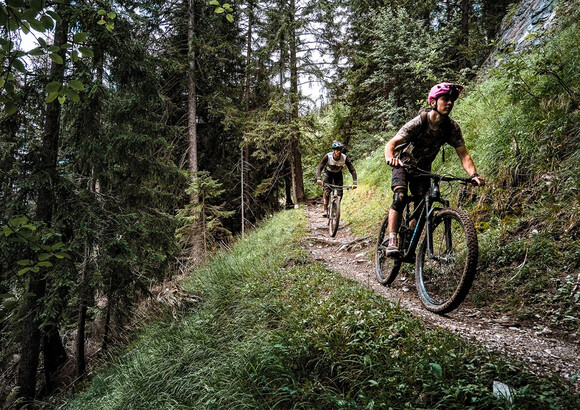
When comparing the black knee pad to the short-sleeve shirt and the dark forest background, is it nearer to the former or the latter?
the short-sleeve shirt

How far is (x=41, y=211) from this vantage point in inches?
244

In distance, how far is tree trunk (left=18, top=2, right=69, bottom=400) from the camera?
6.01 metres

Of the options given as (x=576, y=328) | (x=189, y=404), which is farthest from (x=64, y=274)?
(x=576, y=328)

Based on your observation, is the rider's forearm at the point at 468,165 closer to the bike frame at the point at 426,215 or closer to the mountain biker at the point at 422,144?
the mountain biker at the point at 422,144

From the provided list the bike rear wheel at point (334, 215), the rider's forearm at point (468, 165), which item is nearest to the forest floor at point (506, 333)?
the rider's forearm at point (468, 165)

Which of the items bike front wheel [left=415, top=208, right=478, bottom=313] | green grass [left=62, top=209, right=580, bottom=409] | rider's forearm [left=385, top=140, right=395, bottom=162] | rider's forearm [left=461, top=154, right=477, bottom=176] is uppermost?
rider's forearm [left=385, top=140, right=395, bottom=162]

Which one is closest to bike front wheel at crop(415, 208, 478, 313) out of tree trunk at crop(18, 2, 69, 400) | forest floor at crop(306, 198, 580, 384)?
forest floor at crop(306, 198, 580, 384)

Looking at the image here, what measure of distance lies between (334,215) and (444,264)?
521 centimetres

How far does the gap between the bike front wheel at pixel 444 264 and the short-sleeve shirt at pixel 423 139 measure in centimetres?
99

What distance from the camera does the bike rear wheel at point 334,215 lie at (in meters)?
8.74

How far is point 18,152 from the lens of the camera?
20.0 ft

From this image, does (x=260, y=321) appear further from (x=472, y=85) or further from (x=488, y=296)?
(x=472, y=85)

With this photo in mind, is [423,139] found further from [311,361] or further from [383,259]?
[311,361]

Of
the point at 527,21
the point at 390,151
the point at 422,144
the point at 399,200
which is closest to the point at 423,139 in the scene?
the point at 422,144
